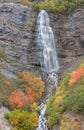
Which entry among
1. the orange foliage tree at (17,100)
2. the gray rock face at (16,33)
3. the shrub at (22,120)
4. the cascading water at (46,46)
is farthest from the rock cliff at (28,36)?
the shrub at (22,120)

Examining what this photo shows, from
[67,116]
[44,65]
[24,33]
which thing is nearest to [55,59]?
[44,65]

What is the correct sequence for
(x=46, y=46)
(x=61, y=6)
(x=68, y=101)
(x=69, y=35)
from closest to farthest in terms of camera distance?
(x=68, y=101) → (x=46, y=46) → (x=69, y=35) → (x=61, y=6)

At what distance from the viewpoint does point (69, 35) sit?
56.6 meters

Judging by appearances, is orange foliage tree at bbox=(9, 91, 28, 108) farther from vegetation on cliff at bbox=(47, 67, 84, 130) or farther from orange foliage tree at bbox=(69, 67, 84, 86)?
orange foliage tree at bbox=(69, 67, 84, 86)

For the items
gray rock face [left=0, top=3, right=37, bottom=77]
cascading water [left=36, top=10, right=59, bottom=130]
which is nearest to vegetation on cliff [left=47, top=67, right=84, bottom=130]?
cascading water [left=36, top=10, right=59, bottom=130]

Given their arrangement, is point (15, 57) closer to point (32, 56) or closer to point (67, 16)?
point (32, 56)

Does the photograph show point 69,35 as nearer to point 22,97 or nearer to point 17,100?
point 22,97

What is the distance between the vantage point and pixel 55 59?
52.1 meters

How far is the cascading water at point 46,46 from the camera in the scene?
49.8 meters

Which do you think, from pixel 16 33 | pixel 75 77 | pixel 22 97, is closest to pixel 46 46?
pixel 16 33

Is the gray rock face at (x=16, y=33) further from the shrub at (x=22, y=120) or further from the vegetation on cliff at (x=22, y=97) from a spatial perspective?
the shrub at (x=22, y=120)

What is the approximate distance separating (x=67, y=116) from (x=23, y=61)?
19617 mm

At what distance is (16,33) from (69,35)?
9.80 meters

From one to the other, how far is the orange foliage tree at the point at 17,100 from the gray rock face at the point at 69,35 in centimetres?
1498
